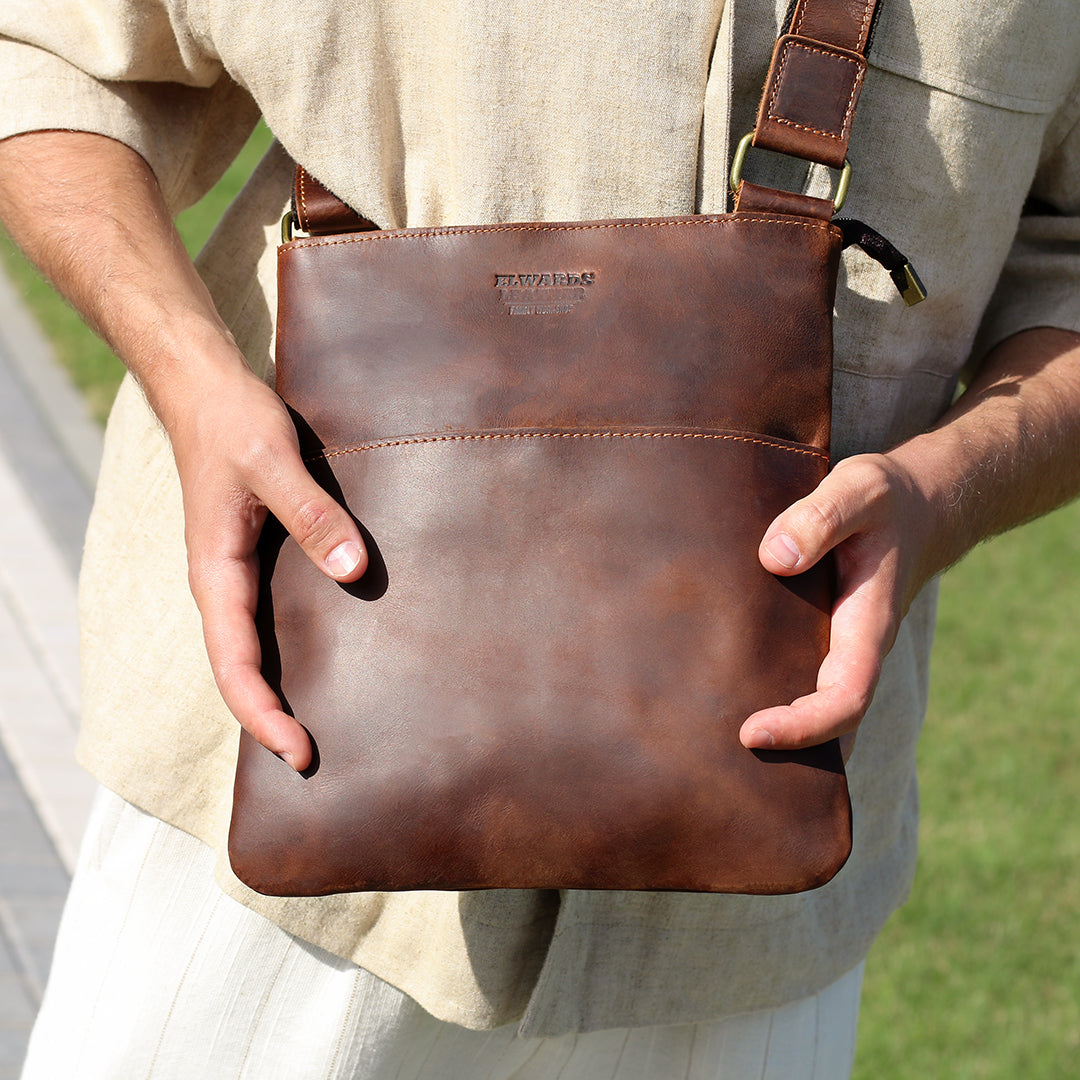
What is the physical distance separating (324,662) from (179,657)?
314 millimetres

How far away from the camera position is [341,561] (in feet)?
3.29

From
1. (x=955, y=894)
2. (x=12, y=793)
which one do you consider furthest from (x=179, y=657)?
(x=955, y=894)

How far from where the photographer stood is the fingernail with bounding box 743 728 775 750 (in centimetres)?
99

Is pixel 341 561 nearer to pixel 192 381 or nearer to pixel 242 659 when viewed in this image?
pixel 242 659

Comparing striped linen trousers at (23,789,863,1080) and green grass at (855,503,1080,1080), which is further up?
striped linen trousers at (23,789,863,1080)

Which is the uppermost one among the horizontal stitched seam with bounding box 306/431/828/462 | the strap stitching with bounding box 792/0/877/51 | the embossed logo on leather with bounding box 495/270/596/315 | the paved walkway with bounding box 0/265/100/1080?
the strap stitching with bounding box 792/0/877/51

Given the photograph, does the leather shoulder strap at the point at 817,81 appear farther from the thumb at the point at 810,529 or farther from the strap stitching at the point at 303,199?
the strap stitching at the point at 303,199

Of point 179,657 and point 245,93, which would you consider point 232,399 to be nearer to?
point 179,657

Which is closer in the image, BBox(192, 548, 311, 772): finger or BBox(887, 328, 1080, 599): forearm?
BBox(192, 548, 311, 772): finger

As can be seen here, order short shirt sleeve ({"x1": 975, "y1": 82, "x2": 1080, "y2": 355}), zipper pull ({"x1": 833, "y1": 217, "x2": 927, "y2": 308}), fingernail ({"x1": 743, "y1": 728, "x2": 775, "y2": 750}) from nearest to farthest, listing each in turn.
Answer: fingernail ({"x1": 743, "y1": 728, "x2": 775, "y2": 750}), zipper pull ({"x1": 833, "y1": 217, "x2": 927, "y2": 308}), short shirt sleeve ({"x1": 975, "y1": 82, "x2": 1080, "y2": 355})

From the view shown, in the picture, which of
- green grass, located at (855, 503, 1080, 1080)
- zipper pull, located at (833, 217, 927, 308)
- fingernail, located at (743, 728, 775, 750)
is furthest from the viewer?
green grass, located at (855, 503, 1080, 1080)

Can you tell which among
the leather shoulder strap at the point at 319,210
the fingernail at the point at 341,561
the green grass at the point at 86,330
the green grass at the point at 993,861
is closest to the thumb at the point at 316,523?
the fingernail at the point at 341,561

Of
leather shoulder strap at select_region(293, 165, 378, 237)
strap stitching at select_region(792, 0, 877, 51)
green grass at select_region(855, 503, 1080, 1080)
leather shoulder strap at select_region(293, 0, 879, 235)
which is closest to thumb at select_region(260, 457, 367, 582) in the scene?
leather shoulder strap at select_region(293, 165, 378, 237)

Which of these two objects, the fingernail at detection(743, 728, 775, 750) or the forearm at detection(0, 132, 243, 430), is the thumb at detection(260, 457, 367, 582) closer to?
the forearm at detection(0, 132, 243, 430)
